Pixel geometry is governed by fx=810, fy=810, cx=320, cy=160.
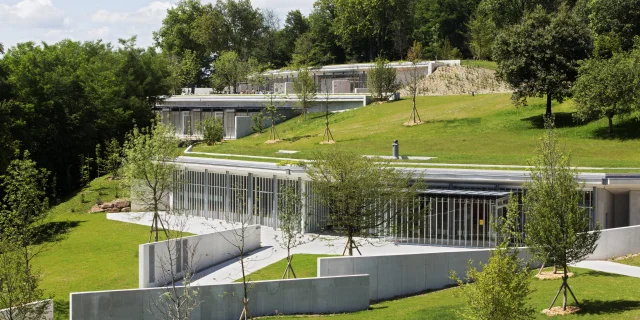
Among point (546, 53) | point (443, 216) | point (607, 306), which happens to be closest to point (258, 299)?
point (607, 306)

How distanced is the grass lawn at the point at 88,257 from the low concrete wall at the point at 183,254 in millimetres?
1671

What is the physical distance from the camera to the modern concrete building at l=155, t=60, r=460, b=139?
76.6 m

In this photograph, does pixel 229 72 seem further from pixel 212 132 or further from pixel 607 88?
pixel 607 88

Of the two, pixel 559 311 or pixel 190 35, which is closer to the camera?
pixel 559 311

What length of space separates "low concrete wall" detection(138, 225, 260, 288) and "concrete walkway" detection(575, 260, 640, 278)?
14596 millimetres

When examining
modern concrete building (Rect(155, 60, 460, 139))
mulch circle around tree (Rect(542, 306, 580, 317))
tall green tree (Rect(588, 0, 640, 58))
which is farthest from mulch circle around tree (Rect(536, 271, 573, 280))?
modern concrete building (Rect(155, 60, 460, 139))

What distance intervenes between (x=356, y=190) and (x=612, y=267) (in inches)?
404

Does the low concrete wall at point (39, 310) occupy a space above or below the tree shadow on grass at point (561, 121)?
below

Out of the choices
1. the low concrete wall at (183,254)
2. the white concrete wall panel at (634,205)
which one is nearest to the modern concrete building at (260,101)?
the low concrete wall at (183,254)

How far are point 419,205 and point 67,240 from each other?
18.7 metres

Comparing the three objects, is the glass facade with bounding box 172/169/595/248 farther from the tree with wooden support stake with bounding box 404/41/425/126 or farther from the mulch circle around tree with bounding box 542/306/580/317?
the tree with wooden support stake with bounding box 404/41/425/126

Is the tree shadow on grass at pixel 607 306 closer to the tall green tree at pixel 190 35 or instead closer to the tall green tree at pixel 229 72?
the tall green tree at pixel 229 72

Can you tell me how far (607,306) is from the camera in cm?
2447

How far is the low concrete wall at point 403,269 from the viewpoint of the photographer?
1175 inches
